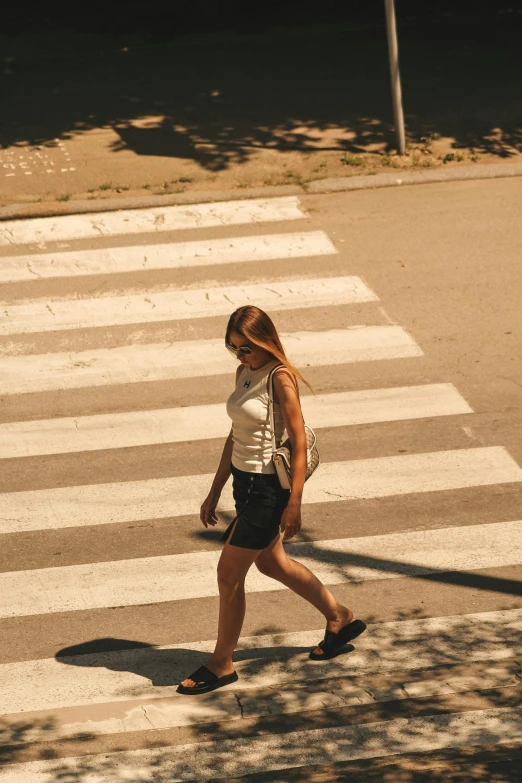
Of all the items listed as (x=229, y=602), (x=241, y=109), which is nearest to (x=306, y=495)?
(x=229, y=602)

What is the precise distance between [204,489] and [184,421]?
1.10 meters

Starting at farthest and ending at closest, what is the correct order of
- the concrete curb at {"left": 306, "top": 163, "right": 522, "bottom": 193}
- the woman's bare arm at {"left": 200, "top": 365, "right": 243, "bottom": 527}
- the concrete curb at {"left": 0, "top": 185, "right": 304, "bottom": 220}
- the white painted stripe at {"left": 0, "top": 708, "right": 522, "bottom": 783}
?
the concrete curb at {"left": 306, "top": 163, "right": 522, "bottom": 193}
the concrete curb at {"left": 0, "top": 185, "right": 304, "bottom": 220}
the woman's bare arm at {"left": 200, "top": 365, "right": 243, "bottom": 527}
the white painted stripe at {"left": 0, "top": 708, "right": 522, "bottom": 783}

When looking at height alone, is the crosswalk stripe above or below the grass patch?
below

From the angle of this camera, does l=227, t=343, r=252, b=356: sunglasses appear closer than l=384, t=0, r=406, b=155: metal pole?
Yes

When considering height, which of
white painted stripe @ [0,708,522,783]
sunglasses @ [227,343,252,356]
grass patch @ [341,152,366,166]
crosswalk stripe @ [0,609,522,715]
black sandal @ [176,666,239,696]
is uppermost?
sunglasses @ [227,343,252,356]

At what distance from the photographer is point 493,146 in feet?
48.9

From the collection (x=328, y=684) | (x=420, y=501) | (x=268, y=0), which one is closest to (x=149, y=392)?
(x=420, y=501)

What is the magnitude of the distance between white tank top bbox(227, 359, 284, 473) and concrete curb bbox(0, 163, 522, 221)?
317 inches

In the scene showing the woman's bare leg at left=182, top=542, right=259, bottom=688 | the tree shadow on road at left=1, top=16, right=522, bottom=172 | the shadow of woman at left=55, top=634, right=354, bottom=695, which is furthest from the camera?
the tree shadow on road at left=1, top=16, right=522, bottom=172

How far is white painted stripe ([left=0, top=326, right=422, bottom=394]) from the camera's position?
9719mm

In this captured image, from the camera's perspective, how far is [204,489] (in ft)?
26.4

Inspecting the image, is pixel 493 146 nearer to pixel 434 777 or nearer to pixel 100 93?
pixel 100 93

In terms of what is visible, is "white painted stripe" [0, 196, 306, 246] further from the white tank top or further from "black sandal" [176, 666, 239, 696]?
"black sandal" [176, 666, 239, 696]

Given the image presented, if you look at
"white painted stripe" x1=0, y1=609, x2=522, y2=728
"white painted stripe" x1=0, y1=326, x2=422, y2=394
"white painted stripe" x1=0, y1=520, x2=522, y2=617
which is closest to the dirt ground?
"white painted stripe" x1=0, y1=326, x2=422, y2=394
